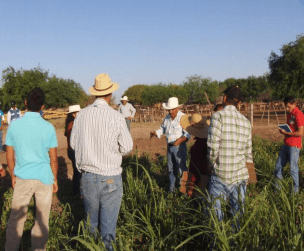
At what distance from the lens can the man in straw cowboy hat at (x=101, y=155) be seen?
2.49 metres

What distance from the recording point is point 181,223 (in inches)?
122

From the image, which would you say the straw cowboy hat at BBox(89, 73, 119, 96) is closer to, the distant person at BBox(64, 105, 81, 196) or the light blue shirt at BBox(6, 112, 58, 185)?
the light blue shirt at BBox(6, 112, 58, 185)

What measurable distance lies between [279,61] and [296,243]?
91.4 ft

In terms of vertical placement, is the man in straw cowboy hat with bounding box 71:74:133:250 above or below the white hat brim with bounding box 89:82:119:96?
below

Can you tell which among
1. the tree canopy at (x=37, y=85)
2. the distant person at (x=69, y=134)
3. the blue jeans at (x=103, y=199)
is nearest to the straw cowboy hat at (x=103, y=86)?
the blue jeans at (x=103, y=199)

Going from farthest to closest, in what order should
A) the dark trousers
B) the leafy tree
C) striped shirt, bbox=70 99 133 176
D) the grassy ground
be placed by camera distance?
the leafy tree < the dark trousers < striped shirt, bbox=70 99 133 176 < the grassy ground

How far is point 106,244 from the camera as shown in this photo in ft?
8.59

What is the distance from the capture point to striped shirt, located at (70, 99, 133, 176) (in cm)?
248

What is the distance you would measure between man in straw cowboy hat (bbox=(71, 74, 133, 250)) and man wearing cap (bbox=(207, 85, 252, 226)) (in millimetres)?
820

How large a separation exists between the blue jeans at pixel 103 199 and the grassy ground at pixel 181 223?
11cm

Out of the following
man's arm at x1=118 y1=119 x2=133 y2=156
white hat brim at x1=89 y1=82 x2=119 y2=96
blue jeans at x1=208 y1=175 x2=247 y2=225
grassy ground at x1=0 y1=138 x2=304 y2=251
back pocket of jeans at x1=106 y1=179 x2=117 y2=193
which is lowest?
grassy ground at x1=0 y1=138 x2=304 y2=251

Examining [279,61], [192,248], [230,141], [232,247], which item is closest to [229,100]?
[230,141]

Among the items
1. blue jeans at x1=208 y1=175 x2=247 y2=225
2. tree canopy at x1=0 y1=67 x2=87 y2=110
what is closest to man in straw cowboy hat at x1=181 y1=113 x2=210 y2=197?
blue jeans at x1=208 y1=175 x2=247 y2=225

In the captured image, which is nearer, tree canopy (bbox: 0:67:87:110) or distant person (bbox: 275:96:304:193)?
distant person (bbox: 275:96:304:193)
